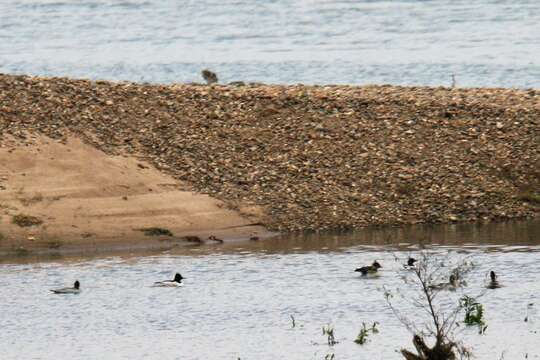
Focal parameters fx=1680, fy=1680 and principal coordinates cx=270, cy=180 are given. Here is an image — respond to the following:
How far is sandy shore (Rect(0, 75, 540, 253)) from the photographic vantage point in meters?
33.7

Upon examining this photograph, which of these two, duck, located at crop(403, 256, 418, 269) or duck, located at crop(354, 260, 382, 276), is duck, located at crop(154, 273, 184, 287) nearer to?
duck, located at crop(354, 260, 382, 276)

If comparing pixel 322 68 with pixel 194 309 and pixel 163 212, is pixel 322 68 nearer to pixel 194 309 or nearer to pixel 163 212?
pixel 163 212

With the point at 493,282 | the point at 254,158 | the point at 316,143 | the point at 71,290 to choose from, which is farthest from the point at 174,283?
the point at 316,143

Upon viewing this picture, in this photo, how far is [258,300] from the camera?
2747cm

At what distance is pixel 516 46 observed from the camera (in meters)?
59.6

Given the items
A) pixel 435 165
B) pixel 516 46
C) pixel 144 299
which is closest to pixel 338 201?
pixel 435 165

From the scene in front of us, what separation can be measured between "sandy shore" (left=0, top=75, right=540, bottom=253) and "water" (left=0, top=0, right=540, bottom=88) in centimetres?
1248

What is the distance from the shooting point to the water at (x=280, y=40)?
53.5 m

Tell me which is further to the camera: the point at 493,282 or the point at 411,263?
the point at 411,263

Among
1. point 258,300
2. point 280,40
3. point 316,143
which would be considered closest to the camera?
point 258,300

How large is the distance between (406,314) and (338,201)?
825 centimetres

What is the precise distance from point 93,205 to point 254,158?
4004 mm

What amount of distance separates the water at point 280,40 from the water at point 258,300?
60.0 feet

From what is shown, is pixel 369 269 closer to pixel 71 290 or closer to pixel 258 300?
pixel 258 300
